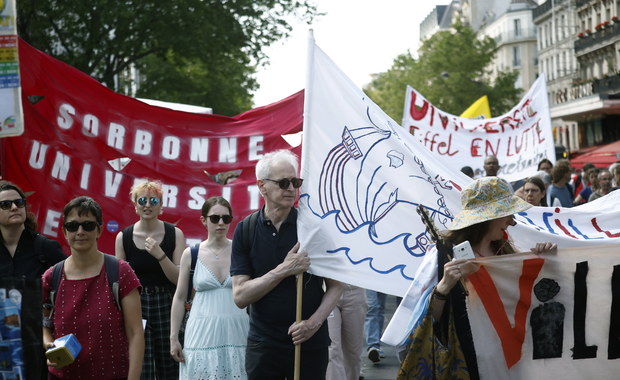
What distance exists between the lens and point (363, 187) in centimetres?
641

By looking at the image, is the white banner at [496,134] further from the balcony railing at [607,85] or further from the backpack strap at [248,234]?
the balcony railing at [607,85]

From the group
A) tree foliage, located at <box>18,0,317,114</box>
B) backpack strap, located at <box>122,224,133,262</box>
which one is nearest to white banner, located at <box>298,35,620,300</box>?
backpack strap, located at <box>122,224,133,262</box>

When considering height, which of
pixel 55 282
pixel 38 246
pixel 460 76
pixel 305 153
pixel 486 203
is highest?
pixel 460 76

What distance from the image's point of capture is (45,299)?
5461mm

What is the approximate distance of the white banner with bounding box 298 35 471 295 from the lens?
6195mm

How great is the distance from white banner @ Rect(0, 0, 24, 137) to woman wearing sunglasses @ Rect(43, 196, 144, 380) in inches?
19.8

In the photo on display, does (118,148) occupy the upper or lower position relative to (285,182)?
upper

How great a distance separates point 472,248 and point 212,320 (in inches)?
99.2

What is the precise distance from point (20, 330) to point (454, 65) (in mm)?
68508

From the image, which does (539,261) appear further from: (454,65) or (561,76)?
(561,76)

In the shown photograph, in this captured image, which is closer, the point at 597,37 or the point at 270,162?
the point at 270,162

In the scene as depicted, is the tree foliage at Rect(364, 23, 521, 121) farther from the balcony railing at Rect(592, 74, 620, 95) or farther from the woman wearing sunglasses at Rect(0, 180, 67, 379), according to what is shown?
the woman wearing sunglasses at Rect(0, 180, 67, 379)

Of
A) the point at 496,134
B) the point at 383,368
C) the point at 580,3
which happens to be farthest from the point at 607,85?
the point at 383,368

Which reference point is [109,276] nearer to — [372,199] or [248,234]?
[248,234]
